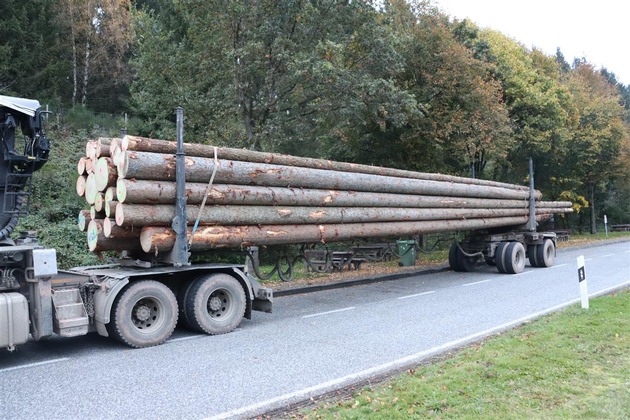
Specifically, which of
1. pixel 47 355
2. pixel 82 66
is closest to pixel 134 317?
pixel 47 355

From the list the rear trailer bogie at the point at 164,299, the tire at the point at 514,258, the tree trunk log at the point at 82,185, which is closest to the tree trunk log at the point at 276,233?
the rear trailer bogie at the point at 164,299

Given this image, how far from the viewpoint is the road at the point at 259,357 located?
545 centimetres

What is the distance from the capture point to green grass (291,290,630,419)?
4832mm

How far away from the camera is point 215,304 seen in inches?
356

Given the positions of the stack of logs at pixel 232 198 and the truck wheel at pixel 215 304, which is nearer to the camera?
the stack of logs at pixel 232 198

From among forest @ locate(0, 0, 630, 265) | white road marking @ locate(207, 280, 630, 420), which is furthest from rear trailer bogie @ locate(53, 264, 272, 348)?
forest @ locate(0, 0, 630, 265)

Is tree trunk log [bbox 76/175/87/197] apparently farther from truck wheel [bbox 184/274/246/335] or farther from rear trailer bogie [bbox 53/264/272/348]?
truck wheel [bbox 184/274/246/335]

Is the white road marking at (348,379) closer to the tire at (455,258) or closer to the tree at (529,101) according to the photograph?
the tire at (455,258)

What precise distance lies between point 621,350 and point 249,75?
12813 mm

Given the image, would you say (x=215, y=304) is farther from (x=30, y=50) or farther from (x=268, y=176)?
(x=30, y=50)

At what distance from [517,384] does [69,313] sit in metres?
5.85

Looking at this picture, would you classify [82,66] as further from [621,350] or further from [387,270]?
[621,350]

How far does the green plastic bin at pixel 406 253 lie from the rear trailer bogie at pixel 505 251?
2.08m

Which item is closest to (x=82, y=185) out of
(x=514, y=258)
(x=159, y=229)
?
(x=159, y=229)
